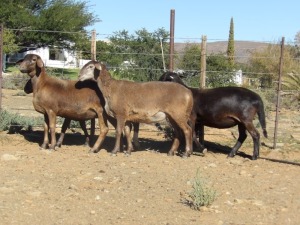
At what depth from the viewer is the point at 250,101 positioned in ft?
38.3

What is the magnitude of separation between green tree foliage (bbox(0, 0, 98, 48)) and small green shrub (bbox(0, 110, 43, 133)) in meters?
31.4

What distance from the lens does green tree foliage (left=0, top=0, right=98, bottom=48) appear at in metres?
46.5

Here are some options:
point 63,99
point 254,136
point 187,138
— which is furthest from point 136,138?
point 254,136

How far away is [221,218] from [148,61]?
44.3 feet

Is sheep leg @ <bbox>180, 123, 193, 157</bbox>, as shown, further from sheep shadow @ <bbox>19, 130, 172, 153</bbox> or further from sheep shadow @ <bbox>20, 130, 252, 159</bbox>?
sheep shadow @ <bbox>19, 130, 172, 153</bbox>

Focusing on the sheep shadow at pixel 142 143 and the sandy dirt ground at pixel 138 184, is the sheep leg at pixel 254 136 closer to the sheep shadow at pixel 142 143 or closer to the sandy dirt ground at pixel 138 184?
the sandy dirt ground at pixel 138 184

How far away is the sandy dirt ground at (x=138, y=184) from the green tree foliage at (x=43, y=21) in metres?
34.7

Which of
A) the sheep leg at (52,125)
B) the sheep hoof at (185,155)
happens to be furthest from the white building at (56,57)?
the sheep hoof at (185,155)

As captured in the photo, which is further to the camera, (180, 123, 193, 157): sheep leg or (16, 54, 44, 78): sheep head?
(16, 54, 44, 78): sheep head

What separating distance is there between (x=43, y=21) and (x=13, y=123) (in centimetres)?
3534

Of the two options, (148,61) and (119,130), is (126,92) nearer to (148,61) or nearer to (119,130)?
(119,130)

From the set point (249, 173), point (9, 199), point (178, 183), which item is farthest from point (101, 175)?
point (249, 173)

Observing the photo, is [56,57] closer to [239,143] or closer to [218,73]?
[218,73]

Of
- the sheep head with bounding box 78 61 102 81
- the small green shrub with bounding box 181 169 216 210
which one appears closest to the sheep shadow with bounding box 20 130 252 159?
the sheep head with bounding box 78 61 102 81
